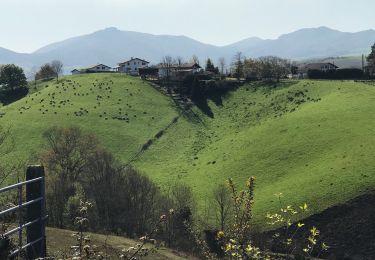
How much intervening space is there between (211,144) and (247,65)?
4433 centimetres

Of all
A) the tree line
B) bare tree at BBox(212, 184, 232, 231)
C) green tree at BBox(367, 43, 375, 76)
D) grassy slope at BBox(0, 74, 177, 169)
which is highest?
green tree at BBox(367, 43, 375, 76)

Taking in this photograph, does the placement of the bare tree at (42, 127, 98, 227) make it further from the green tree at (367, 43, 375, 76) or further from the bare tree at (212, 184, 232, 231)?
the green tree at (367, 43, 375, 76)

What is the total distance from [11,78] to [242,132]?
72.1m

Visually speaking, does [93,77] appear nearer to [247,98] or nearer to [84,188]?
[247,98]

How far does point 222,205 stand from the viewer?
178 feet

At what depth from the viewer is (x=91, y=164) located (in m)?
57.4

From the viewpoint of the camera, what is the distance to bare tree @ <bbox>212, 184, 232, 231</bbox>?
53.2 m

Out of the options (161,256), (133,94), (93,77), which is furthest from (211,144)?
(161,256)

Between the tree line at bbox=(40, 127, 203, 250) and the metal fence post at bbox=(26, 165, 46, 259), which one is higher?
the metal fence post at bbox=(26, 165, 46, 259)

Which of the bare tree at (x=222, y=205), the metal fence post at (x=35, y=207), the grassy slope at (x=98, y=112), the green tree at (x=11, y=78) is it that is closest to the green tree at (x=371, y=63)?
the grassy slope at (x=98, y=112)

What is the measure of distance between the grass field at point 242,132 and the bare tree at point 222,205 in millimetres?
3552

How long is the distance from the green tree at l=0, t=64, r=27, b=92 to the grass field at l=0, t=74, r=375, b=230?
470 inches

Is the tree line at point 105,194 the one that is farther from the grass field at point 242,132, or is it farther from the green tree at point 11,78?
the green tree at point 11,78

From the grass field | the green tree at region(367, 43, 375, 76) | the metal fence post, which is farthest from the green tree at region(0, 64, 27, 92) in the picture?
the metal fence post
